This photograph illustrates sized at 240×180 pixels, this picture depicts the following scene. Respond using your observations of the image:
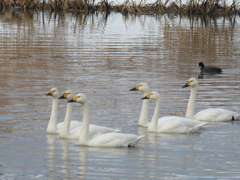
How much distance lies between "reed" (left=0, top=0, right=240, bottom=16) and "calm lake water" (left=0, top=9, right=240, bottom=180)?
17.3 meters

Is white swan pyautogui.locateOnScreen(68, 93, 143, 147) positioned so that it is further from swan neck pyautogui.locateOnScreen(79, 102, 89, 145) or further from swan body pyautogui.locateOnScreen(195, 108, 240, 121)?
swan body pyautogui.locateOnScreen(195, 108, 240, 121)

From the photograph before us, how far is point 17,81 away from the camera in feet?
59.3

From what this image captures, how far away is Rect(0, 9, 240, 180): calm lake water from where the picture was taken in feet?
30.7

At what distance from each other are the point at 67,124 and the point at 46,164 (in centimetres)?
184

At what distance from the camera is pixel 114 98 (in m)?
15.2

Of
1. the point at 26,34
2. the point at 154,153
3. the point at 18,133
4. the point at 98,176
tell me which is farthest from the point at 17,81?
the point at 26,34

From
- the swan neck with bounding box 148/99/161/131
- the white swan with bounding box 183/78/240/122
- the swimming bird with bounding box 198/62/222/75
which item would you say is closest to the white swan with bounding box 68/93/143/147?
the swan neck with bounding box 148/99/161/131

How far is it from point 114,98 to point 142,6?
41.6 m

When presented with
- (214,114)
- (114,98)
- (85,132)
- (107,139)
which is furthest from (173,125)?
(114,98)

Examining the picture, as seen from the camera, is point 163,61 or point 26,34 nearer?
point 163,61

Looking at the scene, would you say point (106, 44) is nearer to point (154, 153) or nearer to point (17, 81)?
point (17, 81)

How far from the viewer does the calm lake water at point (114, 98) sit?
9.37m

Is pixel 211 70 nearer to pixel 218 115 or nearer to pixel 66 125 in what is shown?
pixel 218 115

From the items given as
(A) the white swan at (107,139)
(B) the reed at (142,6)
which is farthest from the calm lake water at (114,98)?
(B) the reed at (142,6)
